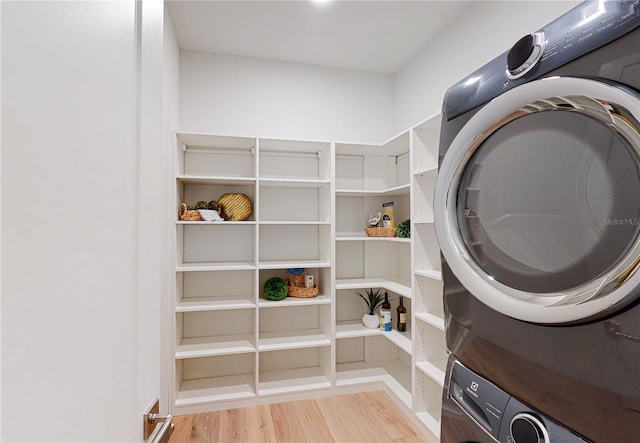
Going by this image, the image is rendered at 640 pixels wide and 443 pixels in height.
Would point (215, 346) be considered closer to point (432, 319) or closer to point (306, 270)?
point (306, 270)

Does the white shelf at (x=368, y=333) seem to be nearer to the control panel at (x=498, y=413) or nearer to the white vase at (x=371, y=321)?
the white vase at (x=371, y=321)

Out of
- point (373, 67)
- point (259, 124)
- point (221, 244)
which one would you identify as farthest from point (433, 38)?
point (221, 244)

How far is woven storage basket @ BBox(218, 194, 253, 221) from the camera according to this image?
2447 millimetres

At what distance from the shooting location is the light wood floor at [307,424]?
1971mm

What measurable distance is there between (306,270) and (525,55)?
226 centimetres

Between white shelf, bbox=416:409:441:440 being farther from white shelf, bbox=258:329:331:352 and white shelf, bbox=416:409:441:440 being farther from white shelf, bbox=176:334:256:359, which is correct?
white shelf, bbox=176:334:256:359

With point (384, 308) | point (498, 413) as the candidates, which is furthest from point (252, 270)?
point (498, 413)

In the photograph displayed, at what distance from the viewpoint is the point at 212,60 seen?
259cm

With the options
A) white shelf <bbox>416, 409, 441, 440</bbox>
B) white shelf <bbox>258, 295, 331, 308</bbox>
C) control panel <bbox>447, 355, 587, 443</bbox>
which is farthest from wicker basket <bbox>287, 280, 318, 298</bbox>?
control panel <bbox>447, 355, 587, 443</bbox>

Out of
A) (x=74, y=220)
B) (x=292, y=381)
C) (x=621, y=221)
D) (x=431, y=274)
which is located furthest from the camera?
(x=292, y=381)

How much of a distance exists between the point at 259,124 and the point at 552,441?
258cm

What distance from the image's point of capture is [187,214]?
90.0 inches

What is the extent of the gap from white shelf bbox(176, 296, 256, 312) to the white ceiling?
6.30ft

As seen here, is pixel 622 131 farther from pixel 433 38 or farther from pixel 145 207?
pixel 433 38
